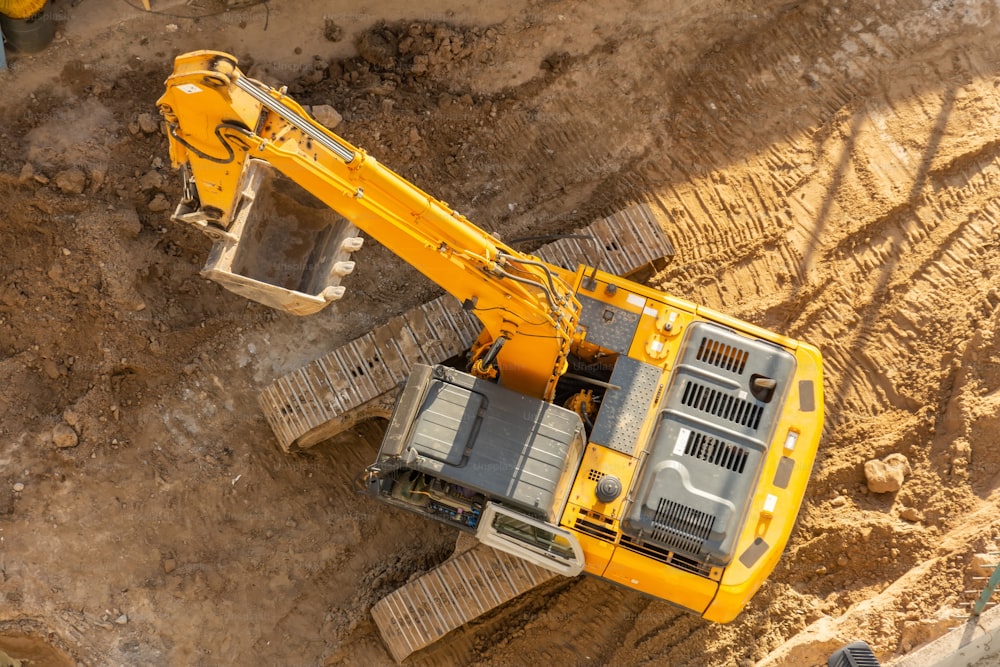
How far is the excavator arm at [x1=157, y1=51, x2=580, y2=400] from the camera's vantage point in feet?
23.3

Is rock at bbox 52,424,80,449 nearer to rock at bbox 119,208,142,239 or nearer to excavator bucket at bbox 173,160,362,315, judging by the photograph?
rock at bbox 119,208,142,239

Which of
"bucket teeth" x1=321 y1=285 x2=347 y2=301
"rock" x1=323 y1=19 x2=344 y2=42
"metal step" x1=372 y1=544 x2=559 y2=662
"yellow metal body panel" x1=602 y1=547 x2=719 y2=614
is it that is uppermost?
"rock" x1=323 y1=19 x2=344 y2=42

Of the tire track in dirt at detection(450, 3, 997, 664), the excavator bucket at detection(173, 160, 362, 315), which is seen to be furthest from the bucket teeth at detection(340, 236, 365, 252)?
the tire track in dirt at detection(450, 3, 997, 664)

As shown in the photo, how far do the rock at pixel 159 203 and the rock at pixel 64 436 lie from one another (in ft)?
7.96

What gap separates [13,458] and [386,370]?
398 cm

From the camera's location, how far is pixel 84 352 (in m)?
10.7

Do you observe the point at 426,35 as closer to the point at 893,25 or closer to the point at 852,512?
the point at 893,25

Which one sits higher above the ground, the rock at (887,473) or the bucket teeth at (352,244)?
the bucket teeth at (352,244)

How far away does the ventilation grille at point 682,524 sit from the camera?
8594 millimetres

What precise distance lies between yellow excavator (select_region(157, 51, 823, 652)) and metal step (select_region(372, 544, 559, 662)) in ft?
2.66

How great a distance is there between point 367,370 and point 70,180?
144 inches

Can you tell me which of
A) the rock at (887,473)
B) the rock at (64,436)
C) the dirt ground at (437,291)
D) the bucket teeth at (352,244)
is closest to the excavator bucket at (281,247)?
the bucket teeth at (352,244)

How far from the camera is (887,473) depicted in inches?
401

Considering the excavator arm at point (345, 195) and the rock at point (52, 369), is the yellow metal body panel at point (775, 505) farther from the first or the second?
the rock at point (52, 369)
